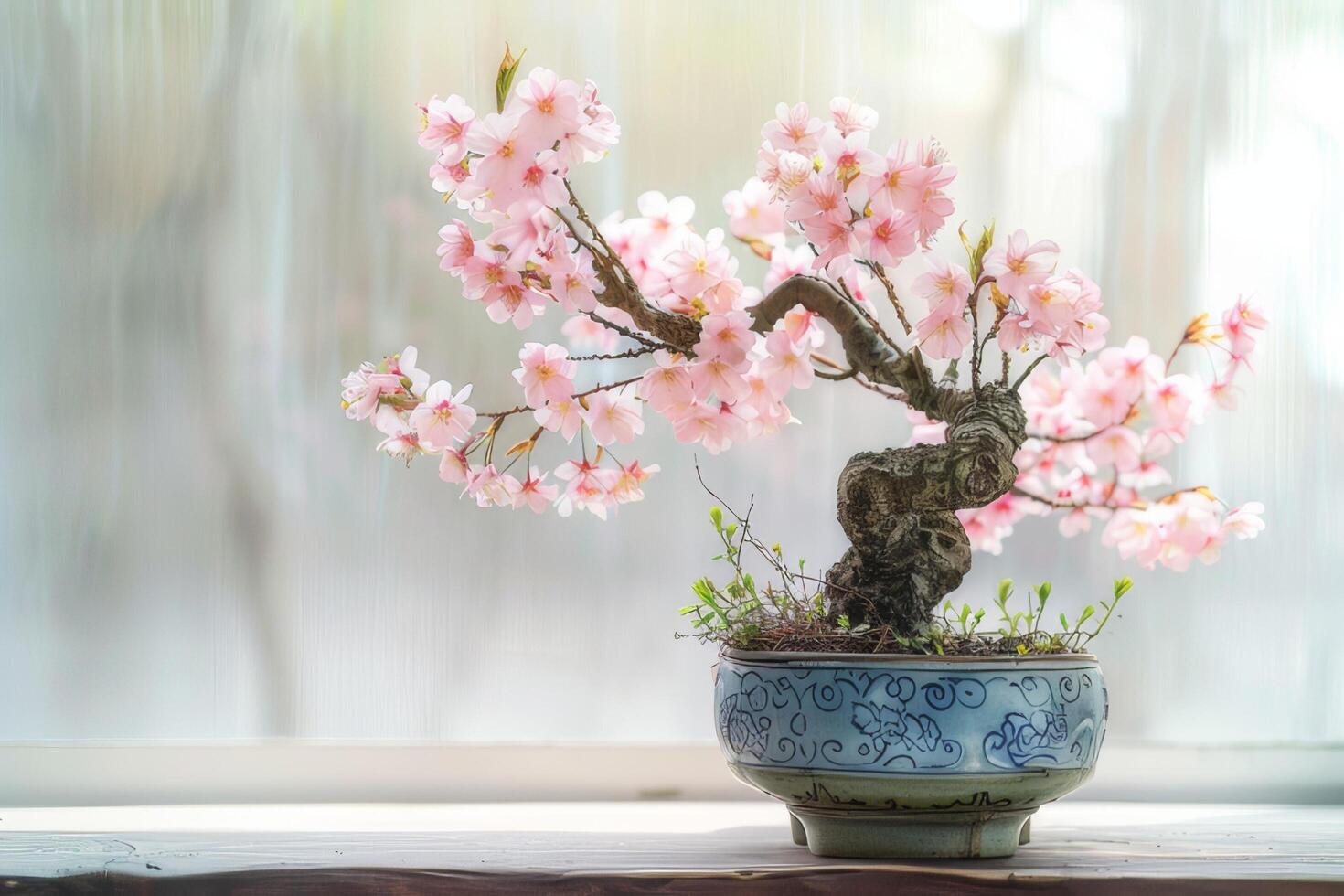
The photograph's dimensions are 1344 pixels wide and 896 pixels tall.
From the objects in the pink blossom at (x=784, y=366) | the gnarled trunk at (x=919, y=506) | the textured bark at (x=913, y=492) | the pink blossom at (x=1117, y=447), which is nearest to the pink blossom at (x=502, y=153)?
the textured bark at (x=913, y=492)

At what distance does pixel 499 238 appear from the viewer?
0.78 metres

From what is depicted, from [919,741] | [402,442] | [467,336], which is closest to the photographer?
[919,741]

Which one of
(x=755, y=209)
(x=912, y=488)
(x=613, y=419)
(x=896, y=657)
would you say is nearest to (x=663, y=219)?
(x=755, y=209)

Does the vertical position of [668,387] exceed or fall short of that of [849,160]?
it falls short

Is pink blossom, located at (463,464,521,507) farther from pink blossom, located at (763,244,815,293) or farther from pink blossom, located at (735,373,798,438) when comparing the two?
pink blossom, located at (763,244,815,293)

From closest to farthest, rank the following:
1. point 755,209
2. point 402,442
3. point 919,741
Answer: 1. point 919,741
2. point 402,442
3. point 755,209

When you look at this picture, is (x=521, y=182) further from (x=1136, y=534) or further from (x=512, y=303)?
(x=1136, y=534)

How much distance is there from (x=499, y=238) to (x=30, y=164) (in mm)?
646

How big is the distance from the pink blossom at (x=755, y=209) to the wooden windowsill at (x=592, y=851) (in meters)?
0.49

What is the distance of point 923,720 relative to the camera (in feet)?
2.41

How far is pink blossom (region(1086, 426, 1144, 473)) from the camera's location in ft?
3.27

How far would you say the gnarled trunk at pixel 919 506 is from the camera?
0.80m

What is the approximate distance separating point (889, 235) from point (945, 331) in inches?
3.0

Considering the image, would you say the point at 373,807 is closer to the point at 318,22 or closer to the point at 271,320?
the point at 271,320
